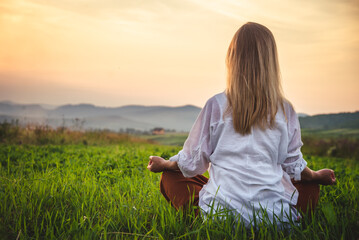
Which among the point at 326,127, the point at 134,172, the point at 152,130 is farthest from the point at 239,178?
the point at 152,130

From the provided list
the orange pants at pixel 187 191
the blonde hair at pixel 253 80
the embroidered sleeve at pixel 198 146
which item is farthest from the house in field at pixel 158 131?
the blonde hair at pixel 253 80

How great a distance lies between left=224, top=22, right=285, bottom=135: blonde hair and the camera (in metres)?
2.29

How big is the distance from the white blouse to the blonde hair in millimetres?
85

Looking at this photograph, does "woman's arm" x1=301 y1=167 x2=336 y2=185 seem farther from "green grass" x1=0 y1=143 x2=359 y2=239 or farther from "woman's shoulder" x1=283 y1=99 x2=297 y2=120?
"woman's shoulder" x1=283 y1=99 x2=297 y2=120

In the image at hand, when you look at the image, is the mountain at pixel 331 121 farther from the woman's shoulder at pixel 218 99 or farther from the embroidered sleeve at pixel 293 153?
the woman's shoulder at pixel 218 99

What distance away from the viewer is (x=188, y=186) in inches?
108

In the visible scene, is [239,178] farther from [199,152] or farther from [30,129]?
[30,129]

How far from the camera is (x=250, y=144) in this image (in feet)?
7.33

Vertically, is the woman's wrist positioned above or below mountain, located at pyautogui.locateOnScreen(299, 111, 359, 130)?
below

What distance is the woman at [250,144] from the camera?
7.36 feet

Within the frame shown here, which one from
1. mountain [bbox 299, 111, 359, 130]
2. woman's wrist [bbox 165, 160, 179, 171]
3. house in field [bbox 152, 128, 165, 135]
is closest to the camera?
woman's wrist [bbox 165, 160, 179, 171]

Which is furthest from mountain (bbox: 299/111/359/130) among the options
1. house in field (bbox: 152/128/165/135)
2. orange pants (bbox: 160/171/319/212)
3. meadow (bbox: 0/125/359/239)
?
meadow (bbox: 0/125/359/239)

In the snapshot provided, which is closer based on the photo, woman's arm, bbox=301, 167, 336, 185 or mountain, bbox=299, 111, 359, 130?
woman's arm, bbox=301, 167, 336, 185

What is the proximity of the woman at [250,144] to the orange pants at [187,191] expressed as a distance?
0.08m
